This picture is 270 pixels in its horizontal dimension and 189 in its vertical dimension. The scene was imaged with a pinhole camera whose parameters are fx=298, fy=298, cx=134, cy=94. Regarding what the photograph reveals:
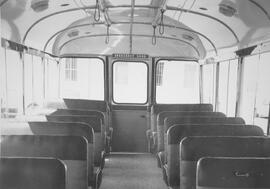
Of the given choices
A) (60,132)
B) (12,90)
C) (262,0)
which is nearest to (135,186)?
(60,132)

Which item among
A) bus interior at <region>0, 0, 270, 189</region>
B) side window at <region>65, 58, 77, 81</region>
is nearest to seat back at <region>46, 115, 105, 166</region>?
bus interior at <region>0, 0, 270, 189</region>

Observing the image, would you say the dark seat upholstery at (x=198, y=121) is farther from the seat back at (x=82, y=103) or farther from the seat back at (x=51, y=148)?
the seat back at (x=82, y=103)

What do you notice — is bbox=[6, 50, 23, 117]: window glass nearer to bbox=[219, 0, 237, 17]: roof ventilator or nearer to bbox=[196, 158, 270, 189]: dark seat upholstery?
bbox=[196, 158, 270, 189]: dark seat upholstery

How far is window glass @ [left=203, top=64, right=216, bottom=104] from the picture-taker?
555cm

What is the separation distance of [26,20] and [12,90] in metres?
1.04

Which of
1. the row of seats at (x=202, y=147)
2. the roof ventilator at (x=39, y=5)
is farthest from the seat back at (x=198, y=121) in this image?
the roof ventilator at (x=39, y=5)

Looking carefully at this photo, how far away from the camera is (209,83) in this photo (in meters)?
5.73

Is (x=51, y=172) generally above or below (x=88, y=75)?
below

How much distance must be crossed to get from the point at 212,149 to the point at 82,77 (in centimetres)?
402

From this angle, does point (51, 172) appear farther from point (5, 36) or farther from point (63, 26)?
point (63, 26)

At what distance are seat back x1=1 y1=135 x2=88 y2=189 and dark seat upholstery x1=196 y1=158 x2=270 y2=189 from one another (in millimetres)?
922

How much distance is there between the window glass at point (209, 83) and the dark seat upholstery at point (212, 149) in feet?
10.1

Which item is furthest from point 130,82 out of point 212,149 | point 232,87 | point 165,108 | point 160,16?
point 212,149

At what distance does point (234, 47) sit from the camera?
14.9 feet
